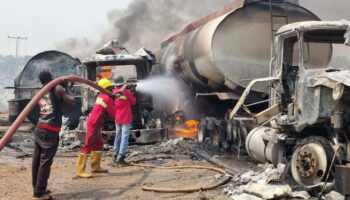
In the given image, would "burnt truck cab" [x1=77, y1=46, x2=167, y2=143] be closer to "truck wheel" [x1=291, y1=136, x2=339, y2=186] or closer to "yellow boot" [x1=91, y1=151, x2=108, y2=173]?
"yellow boot" [x1=91, y1=151, x2=108, y2=173]

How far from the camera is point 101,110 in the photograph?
26.7 ft

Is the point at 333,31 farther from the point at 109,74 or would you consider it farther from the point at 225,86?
the point at 109,74

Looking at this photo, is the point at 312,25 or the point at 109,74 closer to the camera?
the point at 312,25

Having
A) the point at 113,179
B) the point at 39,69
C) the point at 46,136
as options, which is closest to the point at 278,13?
the point at 113,179

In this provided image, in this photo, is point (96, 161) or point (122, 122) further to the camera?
point (122, 122)

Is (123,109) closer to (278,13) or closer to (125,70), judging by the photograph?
(125,70)

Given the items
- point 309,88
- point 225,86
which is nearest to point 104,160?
point 225,86

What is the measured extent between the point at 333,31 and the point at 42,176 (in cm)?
466

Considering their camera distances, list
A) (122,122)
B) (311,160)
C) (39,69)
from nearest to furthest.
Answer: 1. (311,160)
2. (122,122)
3. (39,69)

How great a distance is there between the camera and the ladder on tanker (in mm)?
10391

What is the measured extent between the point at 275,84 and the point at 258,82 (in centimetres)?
137

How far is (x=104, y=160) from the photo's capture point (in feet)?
31.9

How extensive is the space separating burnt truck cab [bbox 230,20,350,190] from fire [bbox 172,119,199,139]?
5458 mm

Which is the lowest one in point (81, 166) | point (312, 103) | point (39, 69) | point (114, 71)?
point (81, 166)
